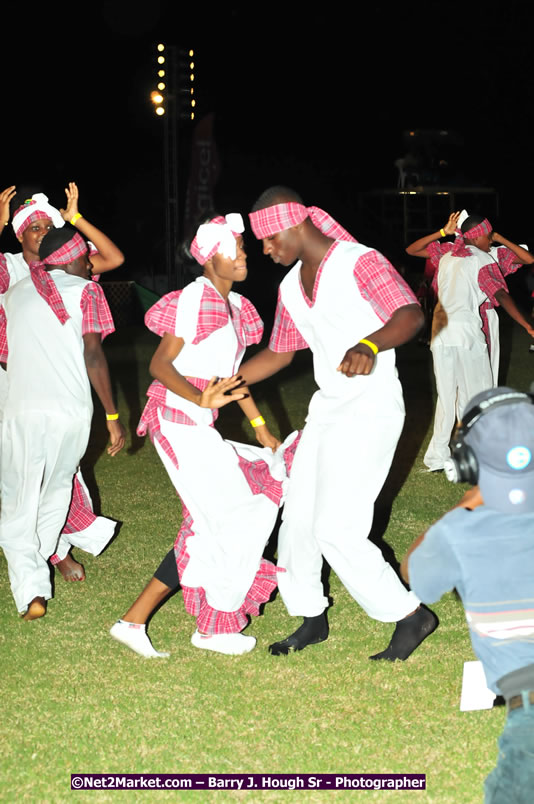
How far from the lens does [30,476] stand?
5152 millimetres

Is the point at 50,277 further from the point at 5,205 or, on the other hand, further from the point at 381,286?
the point at 381,286

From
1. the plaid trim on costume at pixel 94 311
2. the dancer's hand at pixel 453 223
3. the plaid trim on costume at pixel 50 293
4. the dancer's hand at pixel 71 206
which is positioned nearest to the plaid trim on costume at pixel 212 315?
the plaid trim on costume at pixel 94 311

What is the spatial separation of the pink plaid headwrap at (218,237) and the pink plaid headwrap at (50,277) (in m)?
0.90

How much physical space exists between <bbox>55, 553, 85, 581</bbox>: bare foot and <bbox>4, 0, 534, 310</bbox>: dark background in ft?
87.3

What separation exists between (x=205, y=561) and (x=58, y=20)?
33745 mm

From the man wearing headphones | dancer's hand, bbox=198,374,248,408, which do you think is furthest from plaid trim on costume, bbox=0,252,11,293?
the man wearing headphones

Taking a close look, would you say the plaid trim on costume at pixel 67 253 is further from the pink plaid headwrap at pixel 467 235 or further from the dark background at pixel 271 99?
the dark background at pixel 271 99

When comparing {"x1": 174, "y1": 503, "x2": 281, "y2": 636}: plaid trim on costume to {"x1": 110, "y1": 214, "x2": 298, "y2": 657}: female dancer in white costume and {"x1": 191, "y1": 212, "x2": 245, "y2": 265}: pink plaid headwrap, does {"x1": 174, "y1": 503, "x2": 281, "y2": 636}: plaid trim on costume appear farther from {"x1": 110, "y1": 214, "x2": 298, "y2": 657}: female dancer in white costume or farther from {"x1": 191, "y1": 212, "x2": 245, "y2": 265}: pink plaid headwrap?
{"x1": 191, "y1": 212, "x2": 245, "y2": 265}: pink plaid headwrap

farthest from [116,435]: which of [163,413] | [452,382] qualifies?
[452,382]

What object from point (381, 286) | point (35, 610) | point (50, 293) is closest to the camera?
point (381, 286)

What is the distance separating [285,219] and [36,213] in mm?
1954

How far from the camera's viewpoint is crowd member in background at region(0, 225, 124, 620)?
16.5 ft

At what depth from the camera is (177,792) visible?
11.3 ft

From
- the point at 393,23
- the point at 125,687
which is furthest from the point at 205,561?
the point at 393,23
